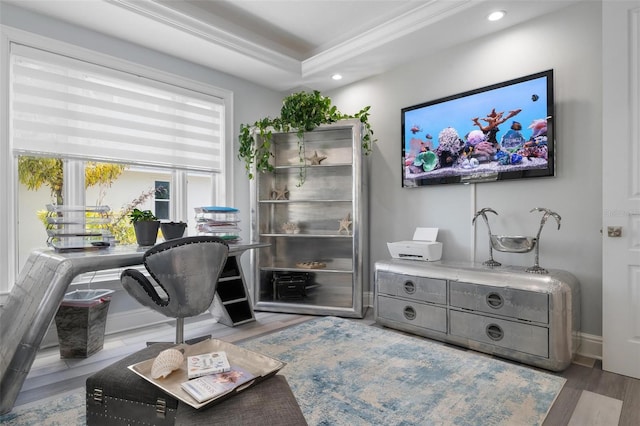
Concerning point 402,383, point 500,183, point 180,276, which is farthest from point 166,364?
point 500,183

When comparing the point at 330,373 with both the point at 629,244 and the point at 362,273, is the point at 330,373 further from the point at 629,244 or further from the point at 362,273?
the point at 629,244

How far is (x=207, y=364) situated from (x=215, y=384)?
151mm

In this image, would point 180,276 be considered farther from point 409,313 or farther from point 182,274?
point 409,313

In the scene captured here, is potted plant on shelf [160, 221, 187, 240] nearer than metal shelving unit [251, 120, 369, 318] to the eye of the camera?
Yes

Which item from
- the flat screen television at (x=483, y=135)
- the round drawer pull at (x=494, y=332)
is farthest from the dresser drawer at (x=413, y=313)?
the flat screen television at (x=483, y=135)

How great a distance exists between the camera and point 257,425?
98 centimetres

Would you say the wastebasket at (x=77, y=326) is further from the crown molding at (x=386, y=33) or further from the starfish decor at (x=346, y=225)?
the crown molding at (x=386, y=33)

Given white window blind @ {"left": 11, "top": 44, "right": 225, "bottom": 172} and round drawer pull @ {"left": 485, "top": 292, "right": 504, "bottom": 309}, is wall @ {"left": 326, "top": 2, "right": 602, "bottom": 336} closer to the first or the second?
round drawer pull @ {"left": 485, "top": 292, "right": 504, "bottom": 309}

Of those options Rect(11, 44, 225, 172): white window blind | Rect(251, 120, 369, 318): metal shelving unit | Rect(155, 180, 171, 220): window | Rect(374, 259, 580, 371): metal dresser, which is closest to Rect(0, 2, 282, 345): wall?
Rect(11, 44, 225, 172): white window blind

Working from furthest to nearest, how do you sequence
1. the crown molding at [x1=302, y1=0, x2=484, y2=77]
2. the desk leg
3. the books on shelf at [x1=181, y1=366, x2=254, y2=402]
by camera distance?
the crown molding at [x1=302, y1=0, x2=484, y2=77] → the desk leg → the books on shelf at [x1=181, y1=366, x2=254, y2=402]

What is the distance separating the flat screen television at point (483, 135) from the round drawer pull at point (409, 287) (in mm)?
960

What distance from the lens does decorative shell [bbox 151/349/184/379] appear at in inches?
47.5

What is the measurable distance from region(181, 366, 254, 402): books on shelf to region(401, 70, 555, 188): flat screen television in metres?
2.51

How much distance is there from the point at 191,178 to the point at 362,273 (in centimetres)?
203
